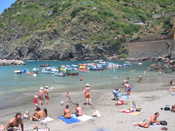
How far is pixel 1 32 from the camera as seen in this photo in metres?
185

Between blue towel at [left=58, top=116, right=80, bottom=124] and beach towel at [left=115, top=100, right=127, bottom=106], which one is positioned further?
beach towel at [left=115, top=100, right=127, bottom=106]

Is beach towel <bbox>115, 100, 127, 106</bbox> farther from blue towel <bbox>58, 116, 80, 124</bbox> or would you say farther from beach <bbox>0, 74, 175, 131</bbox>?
blue towel <bbox>58, 116, 80, 124</bbox>

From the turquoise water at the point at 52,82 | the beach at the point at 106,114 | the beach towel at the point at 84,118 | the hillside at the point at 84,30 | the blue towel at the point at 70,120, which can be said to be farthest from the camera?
the hillside at the point at 84,30

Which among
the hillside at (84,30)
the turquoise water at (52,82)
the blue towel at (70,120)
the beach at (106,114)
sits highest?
the hillside at (84,30)

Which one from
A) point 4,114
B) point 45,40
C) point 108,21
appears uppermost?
point 108,21

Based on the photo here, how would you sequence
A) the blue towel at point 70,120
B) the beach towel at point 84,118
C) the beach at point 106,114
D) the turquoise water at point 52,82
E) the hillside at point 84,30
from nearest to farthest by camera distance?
1. the beach at point 106,114
2. the blue towel at point 70,120
3. the beach towel at point 84,118
4. the turquoise water at point 52,82
5. the hillside at point 84,30

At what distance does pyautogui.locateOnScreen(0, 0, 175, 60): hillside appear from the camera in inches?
5157

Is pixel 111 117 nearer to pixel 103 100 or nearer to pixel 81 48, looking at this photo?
pixel 103 100

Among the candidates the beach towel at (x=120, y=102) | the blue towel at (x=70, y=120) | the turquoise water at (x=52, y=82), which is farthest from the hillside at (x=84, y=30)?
the blue towel at (x=70, y=120)

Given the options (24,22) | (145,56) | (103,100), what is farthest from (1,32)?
(103,100)

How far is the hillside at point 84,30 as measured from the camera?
430 ft

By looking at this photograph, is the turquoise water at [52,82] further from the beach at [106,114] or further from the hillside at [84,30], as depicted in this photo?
the hillside at [84,30]

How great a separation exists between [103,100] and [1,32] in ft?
566

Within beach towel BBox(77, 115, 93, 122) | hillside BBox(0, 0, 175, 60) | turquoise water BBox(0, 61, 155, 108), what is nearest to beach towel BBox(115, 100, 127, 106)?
beach towel BBox(77, 115, 93, 122)
